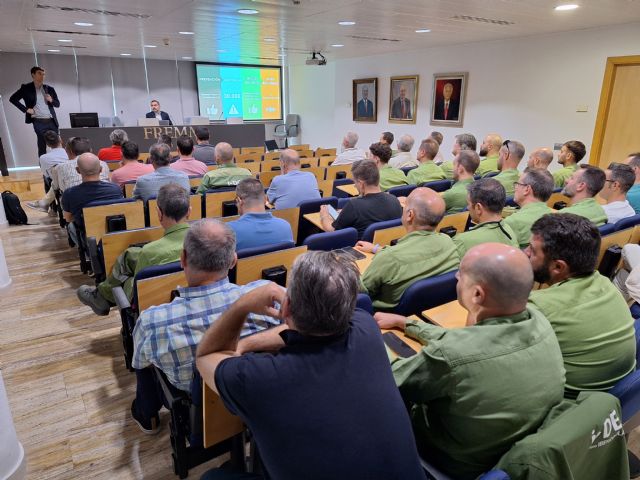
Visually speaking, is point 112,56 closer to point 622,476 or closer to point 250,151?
point 250,151

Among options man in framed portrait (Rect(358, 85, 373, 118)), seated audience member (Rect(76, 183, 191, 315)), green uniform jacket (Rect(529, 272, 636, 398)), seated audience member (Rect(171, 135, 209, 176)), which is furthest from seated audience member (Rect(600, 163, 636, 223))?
man in framed portrait (Rect(358, 85, 373, 118))

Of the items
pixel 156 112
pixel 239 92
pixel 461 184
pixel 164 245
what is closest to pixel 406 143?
pixel 461 184

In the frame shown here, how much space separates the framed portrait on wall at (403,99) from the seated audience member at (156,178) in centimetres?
702

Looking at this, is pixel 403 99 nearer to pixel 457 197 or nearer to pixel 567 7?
pixel 567 7

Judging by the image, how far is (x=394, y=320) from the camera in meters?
1.77

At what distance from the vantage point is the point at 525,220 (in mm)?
2861

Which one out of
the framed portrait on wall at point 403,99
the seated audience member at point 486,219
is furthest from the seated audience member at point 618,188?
the framed portrait on wall at point 403,99

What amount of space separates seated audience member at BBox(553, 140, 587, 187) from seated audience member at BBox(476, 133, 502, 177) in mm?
699

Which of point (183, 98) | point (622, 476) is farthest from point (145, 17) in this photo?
point (183, 98)

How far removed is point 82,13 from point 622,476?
6561mm

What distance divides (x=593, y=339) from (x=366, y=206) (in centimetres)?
195

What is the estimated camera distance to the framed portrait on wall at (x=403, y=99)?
950cm

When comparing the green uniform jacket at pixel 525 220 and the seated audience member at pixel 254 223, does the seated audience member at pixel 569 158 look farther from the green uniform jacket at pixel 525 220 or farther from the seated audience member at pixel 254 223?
the seated audience member at pixel 254 223

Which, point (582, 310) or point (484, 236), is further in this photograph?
point (484, 236)
